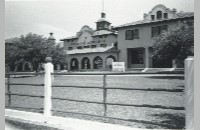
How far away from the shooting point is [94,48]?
67.6 ft

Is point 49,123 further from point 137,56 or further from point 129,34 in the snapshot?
point 129,34

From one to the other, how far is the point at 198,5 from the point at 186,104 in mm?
1395

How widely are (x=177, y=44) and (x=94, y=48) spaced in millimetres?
12620

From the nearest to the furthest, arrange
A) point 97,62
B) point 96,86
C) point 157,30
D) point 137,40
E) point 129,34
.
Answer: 1. point 96,86
2. point 157,30
3. point 137,40
4. point 129,34
5. point 97,62

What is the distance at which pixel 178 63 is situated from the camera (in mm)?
8656

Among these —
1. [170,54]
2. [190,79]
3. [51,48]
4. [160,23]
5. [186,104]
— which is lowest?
[186,104]

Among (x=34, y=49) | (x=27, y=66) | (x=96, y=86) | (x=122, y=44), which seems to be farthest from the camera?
(x=122, y=44)

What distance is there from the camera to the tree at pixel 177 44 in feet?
27.0

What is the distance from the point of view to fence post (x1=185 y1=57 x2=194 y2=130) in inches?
82.5

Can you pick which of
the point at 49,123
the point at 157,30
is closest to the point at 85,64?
the point at 157,30

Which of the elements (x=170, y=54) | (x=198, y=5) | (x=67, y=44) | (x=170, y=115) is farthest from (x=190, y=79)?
(x=67, y=44)

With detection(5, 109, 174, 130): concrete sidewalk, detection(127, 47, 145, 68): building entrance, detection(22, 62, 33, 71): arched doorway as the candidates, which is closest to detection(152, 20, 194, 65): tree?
detection(5, 109, 174, 130): concrete sidewalk

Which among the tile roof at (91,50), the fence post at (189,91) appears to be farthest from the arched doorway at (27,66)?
the fence post at (189,91)

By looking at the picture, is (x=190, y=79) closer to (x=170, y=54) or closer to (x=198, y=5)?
(x=198, y=5)
